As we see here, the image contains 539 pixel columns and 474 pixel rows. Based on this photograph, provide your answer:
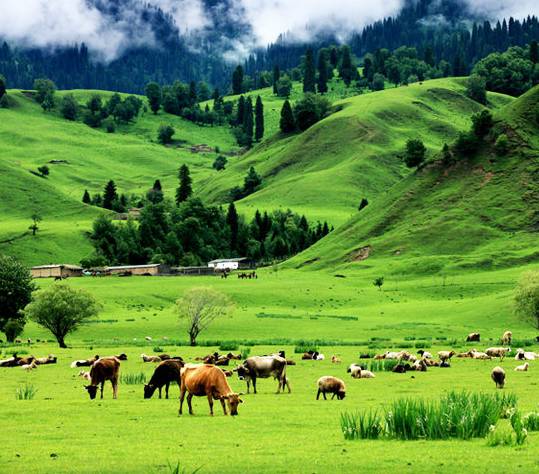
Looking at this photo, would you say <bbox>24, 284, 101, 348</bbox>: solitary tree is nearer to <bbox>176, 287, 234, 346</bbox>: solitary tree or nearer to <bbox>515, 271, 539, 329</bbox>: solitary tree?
<bbox>176, 287, 234, 346</bbox>: solitary tree

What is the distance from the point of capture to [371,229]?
7131 inches

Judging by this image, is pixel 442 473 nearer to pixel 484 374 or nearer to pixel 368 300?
pixel 484 374

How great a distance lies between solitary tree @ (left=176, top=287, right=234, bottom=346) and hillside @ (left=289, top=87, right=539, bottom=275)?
6320 cm

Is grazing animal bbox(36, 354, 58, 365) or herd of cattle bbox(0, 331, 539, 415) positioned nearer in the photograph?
herd of cattle bbox(0, 331, 539, 415)

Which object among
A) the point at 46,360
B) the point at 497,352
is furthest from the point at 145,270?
the point at 497,352

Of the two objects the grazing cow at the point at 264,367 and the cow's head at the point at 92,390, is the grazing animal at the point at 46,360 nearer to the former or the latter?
the cow's head at the point at 92,390

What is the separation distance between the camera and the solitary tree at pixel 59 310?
83750 mm

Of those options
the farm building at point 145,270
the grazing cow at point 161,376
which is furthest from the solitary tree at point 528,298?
the farm building at point 145,270

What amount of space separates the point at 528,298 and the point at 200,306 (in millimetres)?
33178

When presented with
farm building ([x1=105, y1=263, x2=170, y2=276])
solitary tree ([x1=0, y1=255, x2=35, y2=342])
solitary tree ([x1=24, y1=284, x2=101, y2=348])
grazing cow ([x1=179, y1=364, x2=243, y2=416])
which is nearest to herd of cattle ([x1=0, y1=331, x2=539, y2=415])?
grazing cow ([x1=179, y1=364, x2=243, y2=416])

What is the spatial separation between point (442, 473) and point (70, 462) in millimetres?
9865

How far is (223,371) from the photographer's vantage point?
36781 millimetres

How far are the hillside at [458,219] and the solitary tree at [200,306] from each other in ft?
207

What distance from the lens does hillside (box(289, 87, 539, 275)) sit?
15350cm
